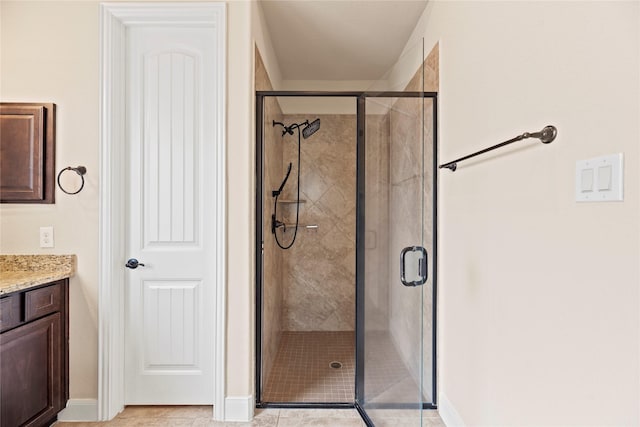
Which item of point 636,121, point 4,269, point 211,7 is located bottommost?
point 4,269

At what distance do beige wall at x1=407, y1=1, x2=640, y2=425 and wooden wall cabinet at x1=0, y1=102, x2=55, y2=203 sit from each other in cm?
234

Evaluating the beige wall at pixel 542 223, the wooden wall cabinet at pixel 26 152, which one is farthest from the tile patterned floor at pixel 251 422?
the wooden wall cabinet at pixel 26 152

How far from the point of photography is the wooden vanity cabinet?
5.10 ft

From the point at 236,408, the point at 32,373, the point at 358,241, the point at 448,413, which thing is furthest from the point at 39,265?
the point at 448,413

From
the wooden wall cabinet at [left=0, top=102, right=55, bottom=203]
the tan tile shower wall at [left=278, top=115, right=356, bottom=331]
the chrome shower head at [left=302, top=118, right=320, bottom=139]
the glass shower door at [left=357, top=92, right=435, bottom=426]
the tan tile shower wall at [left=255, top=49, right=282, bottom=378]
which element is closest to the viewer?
the glass shower door at [left=357, top=92, right=435, bottom=426]

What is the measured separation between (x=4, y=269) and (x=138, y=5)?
5.69ft

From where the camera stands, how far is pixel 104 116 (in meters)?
1.96

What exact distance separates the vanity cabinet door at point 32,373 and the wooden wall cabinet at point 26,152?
741 mm

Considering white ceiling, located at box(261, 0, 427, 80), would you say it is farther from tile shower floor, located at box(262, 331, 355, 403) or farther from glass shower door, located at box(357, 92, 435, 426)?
tile shower floor, located at box(262, 331, 355, 403)

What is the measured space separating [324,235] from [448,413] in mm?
2060

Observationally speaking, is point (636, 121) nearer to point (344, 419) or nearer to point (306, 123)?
point (344, 419)

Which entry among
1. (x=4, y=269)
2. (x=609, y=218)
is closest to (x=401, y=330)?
(x=609, y=218)

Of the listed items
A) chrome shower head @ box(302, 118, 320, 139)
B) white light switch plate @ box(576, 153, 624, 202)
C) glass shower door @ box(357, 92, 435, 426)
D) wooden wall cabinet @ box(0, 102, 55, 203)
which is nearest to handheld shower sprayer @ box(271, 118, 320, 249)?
chrome shower head @ box(302, 118, 320, 139)

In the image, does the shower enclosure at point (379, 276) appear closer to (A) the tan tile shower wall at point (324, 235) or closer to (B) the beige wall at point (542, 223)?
(B) the beige wall at point (542, 223)
